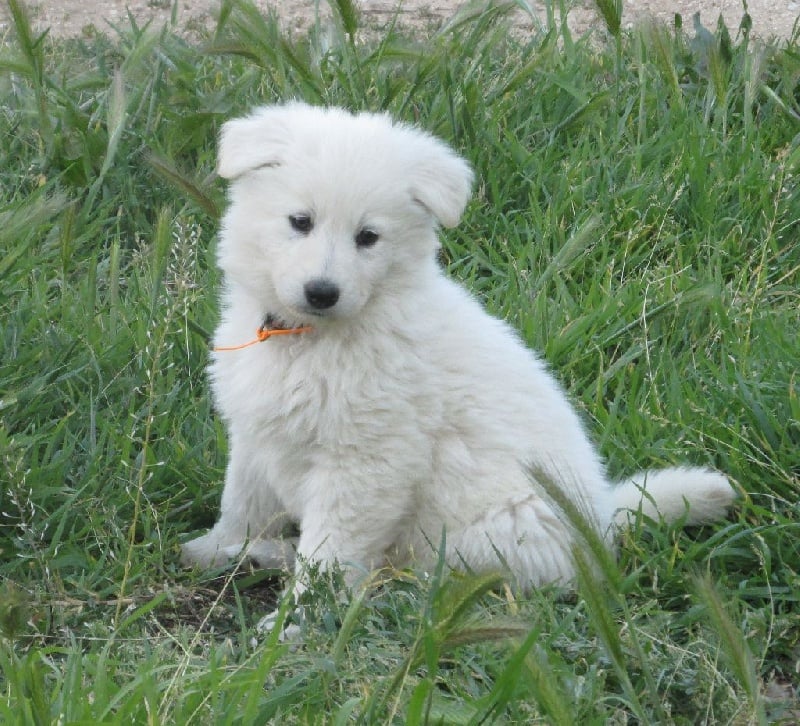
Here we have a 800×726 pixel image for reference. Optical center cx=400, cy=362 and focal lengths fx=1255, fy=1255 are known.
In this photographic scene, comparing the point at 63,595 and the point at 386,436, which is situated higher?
the point at 386,436

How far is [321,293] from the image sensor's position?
316 cm

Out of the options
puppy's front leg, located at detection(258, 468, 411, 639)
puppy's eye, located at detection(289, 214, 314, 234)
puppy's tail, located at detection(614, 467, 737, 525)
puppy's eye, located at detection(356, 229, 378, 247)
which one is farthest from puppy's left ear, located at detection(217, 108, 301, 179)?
puppy's tail, located at detection(614, 467, 737, 525)

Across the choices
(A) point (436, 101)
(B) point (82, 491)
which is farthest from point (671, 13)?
(B) point (82, 491)

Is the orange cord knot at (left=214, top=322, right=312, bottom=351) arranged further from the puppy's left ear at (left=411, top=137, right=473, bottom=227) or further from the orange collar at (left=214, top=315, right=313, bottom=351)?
the puppy's left ear at (left=411, top=137, right=473, bottom=227)

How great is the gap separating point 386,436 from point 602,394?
0.99 meters

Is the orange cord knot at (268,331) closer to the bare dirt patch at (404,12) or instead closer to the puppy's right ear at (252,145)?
the puppy's right ear at (252,145)

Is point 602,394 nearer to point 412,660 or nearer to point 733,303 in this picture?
point 733,303

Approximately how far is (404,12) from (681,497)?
418cm

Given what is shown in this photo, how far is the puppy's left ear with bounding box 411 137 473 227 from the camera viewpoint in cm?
330

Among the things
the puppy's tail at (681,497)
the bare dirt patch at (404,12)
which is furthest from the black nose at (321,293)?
the bare dirt patch at (404,12)

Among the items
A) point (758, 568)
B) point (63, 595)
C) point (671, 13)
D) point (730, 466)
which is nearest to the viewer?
point (63, 595)

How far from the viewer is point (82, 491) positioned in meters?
3.54

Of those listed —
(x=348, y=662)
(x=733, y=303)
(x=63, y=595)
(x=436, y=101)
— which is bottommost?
(x=63, y=595)

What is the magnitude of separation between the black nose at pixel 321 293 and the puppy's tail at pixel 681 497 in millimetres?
995
